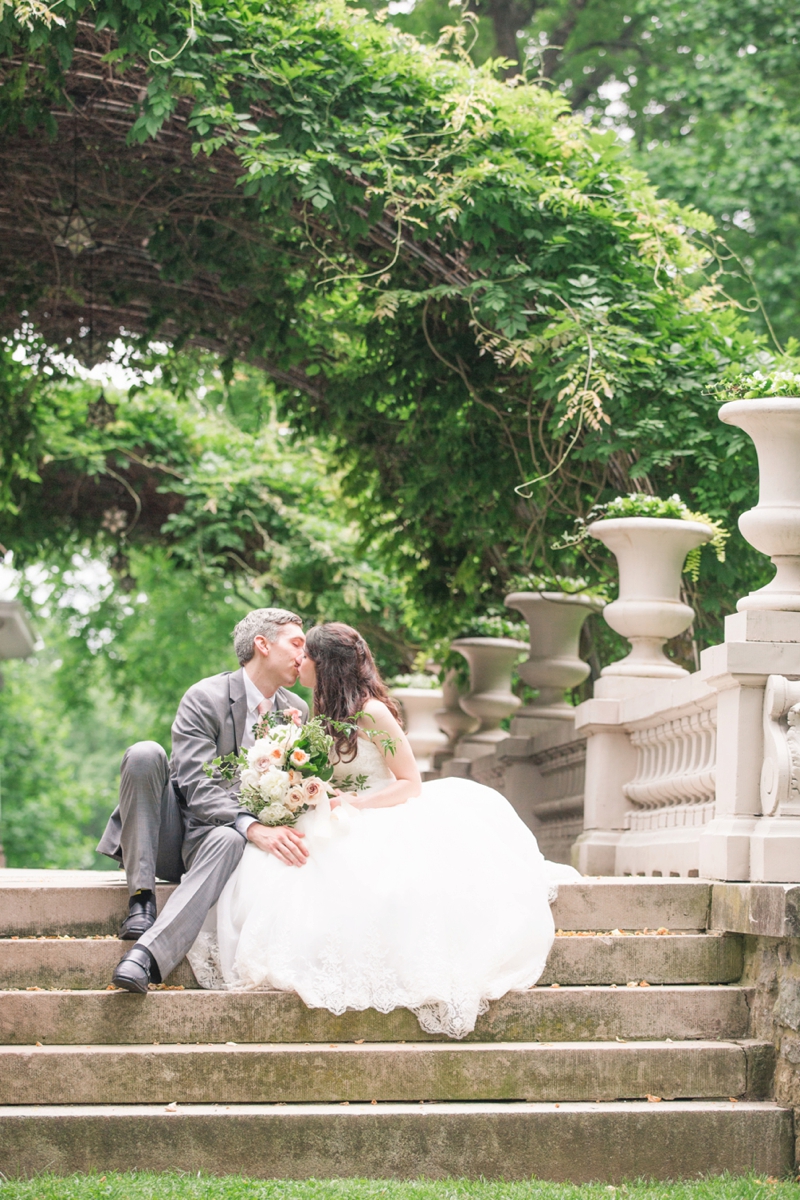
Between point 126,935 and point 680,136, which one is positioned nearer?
point 126,935

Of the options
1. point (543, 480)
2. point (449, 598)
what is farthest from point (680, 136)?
point (543, 480)

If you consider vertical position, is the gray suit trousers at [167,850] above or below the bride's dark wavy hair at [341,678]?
below

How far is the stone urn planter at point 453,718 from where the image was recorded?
12.6 meters

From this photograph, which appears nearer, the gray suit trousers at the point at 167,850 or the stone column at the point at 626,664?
the gray suit trousers at the point at 167,850

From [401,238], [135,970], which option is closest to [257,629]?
[135,970]

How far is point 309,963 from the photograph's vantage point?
4.44m

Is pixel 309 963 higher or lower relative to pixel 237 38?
lower

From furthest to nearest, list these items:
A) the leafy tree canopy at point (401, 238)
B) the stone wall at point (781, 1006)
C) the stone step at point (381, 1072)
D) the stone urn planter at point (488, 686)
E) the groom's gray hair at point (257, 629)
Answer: the stone urn planter at point (488, 686) → the leafy tree canopy at point (401, 238) → the groom's gray hair at point (257, 629) → the stone wall at point (781, 1006) → the stone step at point (381, 1072)

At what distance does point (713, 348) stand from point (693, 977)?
12.9ft

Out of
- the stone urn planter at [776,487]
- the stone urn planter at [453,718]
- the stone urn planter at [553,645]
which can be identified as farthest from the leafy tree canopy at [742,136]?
the stone urn planter at [776,487]

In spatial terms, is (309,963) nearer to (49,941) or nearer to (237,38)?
(49,941)

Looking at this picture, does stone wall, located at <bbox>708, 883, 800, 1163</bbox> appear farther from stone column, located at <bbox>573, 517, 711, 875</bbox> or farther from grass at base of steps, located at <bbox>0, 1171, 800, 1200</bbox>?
stone column, located at <bbox>573, 517, 711, 875</bbox>

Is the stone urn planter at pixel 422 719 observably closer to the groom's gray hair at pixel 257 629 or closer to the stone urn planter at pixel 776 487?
the groom's gray hair at pixel 257 629

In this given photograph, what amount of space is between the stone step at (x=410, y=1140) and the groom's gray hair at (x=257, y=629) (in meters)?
1.83
